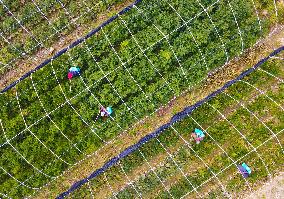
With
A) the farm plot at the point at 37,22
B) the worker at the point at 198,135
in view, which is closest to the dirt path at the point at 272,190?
the worker at the point at 198,135

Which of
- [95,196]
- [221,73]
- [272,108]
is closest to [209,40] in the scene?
[221,73]

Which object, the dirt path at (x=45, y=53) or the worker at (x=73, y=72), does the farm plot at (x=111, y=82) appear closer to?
the worker at (x=73, y=72)

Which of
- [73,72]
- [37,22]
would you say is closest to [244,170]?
[73,72]

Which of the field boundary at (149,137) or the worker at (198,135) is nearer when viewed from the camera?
the worker at (198,135)

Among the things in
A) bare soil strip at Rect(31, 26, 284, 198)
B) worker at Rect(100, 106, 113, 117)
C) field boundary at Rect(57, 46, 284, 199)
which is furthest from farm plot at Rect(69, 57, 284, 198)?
worker at Rect(100, 106, 113, 117)

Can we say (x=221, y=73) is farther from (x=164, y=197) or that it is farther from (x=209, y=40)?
(x=164, y=197)

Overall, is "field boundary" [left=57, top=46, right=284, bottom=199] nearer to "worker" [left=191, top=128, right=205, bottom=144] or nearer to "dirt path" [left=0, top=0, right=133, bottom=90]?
"worker" [left=191, top=128, right=205, bottom=144]

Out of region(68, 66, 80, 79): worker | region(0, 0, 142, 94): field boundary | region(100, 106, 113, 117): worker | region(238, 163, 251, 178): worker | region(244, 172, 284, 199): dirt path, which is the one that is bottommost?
region(244, 172, 284, 199): dirt path

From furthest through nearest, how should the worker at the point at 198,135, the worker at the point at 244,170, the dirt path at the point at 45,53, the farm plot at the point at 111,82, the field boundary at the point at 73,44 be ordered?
the dirt path at the point at 45,53
the field boundary at the point at 73,44
the farm plot at the point at 111,82
the worker at the point at 198,135
the worker at the point at 244,170
